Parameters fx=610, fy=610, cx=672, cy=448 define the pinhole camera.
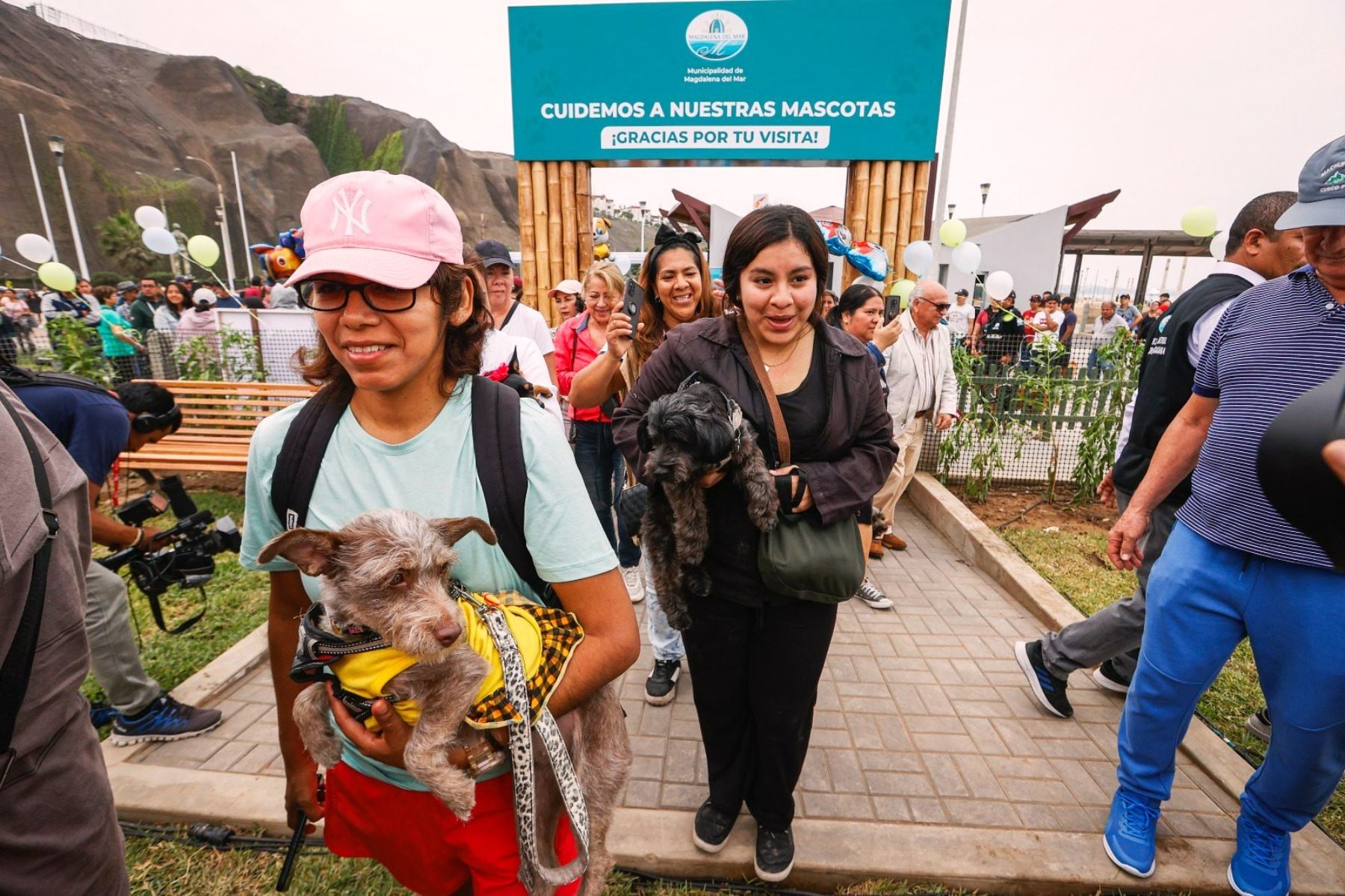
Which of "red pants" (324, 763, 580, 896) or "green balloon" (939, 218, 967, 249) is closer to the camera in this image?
"red pants" (324, 763, 580, 896)

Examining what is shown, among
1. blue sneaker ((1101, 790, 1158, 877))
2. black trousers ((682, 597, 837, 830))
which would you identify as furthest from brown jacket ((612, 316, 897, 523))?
blue sneaker ((1101, 790, 1158, 877))

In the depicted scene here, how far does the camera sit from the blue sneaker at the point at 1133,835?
254 cm

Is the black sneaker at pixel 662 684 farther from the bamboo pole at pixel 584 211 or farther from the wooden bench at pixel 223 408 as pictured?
the bamboo pole at pixel 584 211

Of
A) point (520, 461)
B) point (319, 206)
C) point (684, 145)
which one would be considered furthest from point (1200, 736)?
point (684, 145)

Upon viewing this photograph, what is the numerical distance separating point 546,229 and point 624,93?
2.07m

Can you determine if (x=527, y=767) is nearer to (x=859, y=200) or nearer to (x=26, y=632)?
(x=26, y=632)

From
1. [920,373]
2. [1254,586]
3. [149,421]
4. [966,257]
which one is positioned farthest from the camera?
[966,257]

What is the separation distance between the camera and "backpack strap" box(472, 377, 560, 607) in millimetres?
1356

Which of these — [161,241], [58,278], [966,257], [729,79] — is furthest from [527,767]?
[58,278]

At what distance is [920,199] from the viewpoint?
8203 millimetres

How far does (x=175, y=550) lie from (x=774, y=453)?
2.94m

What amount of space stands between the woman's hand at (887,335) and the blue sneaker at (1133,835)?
11.4 ft

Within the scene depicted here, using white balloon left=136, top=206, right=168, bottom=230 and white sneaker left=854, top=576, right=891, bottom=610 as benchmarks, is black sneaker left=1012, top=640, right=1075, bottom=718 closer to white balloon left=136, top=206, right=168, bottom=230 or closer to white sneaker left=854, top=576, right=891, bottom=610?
white sneaker left=854, top=576, right=891, bottom=610

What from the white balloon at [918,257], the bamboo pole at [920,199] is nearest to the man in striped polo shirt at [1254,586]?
the white balloon at [918,257]
